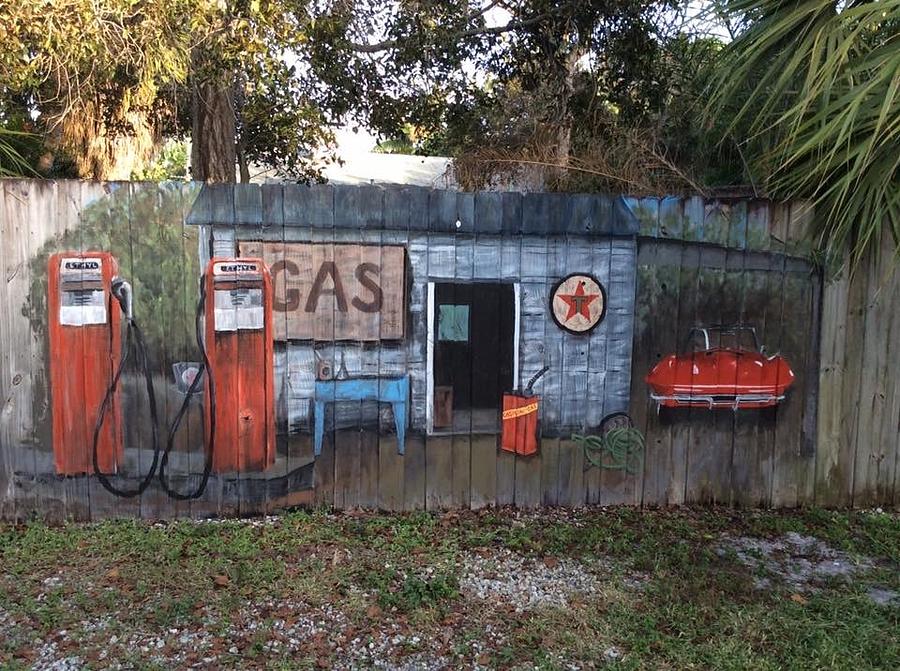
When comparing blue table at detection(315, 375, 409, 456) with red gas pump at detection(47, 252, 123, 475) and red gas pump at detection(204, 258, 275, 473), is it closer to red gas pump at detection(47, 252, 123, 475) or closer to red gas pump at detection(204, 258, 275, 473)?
red gas pump at detection(204, 258, 275, 473)

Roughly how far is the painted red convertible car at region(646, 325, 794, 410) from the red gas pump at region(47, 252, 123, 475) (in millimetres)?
3086

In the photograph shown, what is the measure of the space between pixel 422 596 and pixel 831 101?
335 centimetres

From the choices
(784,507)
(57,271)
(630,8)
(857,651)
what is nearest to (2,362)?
(57,271)

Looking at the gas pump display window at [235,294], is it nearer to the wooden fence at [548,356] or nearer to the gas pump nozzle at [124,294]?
the wooden fence at [548,356]

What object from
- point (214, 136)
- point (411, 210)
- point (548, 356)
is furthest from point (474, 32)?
point (548, 356)

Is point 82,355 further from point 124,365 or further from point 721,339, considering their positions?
point 721,339

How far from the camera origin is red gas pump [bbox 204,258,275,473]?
4098 mm

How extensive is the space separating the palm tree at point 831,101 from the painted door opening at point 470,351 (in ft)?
5.40

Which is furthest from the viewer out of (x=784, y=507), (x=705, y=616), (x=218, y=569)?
(x=784, y=507)

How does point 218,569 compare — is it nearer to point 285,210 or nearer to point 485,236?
point 285,210

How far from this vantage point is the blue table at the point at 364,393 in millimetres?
4262

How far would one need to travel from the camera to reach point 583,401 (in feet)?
14.6

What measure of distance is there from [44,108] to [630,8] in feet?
16.3

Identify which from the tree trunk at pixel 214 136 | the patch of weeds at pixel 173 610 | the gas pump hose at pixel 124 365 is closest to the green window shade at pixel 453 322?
the gas pump hose at pixel 124 365
